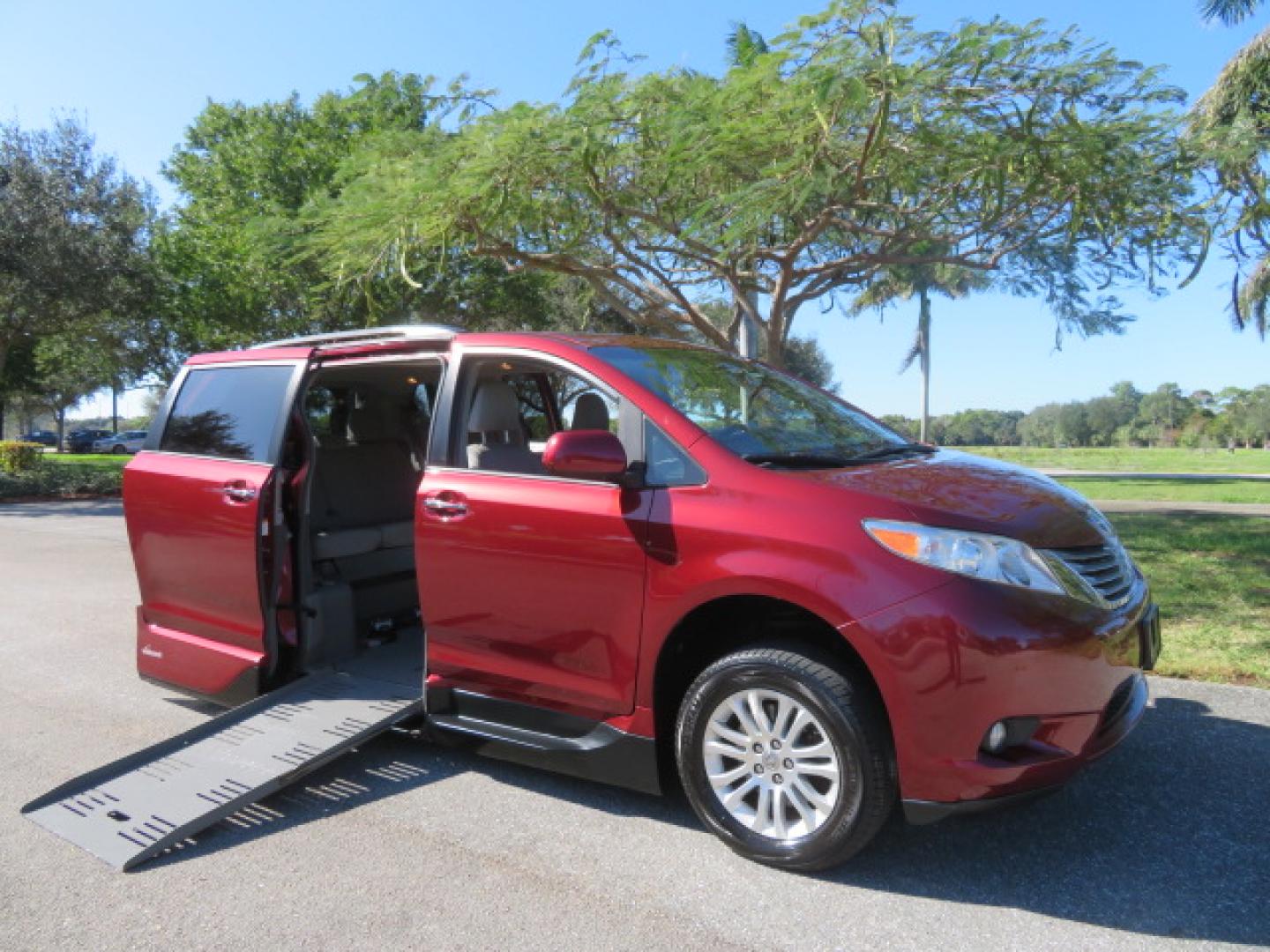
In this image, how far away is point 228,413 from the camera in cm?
498

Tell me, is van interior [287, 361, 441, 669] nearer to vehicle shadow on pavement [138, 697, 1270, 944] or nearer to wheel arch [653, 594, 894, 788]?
vehicle shadow on pavement [138, 697, 1270, 944]

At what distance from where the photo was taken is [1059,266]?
1115cm

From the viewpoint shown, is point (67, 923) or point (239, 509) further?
point (239, 509)

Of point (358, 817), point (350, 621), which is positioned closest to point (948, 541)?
point (358, 817)

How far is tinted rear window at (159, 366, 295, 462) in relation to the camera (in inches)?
187

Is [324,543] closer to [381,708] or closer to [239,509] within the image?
[239,509]

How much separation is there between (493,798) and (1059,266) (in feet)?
33.3

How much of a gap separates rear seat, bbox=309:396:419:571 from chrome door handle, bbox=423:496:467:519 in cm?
138

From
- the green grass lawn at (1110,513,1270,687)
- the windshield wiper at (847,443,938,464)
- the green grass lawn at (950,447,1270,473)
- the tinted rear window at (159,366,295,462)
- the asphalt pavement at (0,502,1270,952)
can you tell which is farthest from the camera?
the green grass lawn at (950,447,1270,473)

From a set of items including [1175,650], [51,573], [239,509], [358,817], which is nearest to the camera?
[358,817]

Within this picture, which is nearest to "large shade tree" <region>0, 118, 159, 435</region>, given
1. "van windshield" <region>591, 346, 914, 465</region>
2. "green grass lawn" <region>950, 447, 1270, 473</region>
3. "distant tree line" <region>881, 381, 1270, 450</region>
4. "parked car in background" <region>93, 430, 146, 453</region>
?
"van windshield" <region>591, 346, 914, 465</region>

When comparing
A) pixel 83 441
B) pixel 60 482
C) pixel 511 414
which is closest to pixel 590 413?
pixel 511 414

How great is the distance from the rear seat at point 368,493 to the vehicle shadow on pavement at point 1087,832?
1.31m

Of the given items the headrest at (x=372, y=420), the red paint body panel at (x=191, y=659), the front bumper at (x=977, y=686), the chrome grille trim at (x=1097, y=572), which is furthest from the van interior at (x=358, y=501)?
the chrome grille trim at (x=1097, y=572)
